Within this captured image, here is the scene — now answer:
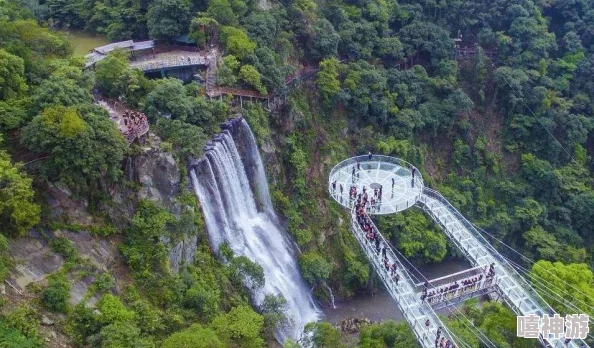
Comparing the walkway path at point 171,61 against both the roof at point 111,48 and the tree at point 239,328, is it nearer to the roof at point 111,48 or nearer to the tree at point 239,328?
the roof at point 111,48

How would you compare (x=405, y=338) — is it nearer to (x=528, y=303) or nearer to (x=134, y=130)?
(x=528, y=303)

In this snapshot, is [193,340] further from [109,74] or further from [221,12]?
[221,12]

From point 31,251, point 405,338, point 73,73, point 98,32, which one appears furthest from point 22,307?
point 98,32

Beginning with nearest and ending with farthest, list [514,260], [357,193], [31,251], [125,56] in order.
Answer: [31,251] → [357,193] → [125,56] → [514,260]

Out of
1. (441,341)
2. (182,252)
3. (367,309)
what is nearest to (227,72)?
(182,252)

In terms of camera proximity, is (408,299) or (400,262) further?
(400,262)

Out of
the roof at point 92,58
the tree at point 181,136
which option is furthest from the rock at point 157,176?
the roof at point 92,58
